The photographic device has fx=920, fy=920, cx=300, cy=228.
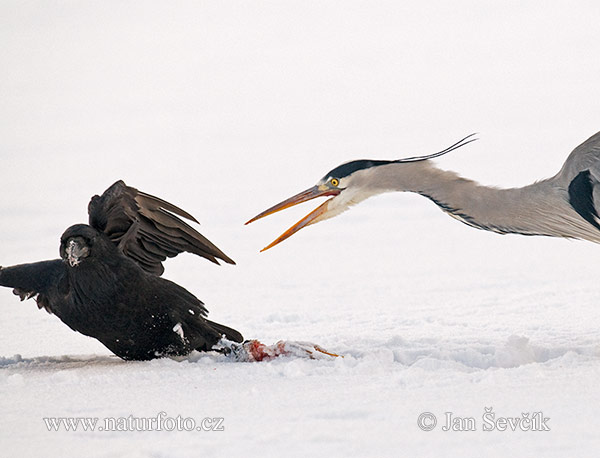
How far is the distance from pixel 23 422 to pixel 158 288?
1.20 metres

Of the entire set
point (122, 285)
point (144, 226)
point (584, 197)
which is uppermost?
point (144, 226)

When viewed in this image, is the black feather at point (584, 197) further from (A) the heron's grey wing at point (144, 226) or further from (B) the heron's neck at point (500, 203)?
(A) the heron's grey wing at point (144, 226)

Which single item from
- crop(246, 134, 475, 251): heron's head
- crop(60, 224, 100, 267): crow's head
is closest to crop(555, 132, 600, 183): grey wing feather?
crop(246, 134, 475, 251): heron's head

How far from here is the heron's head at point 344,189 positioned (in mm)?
4539

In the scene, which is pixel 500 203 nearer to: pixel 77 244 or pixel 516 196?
pixel 516 196

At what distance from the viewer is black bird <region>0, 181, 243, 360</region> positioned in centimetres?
391

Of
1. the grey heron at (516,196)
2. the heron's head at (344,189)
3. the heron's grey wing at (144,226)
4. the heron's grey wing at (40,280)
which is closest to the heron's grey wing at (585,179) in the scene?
the grey heron at (516,196)

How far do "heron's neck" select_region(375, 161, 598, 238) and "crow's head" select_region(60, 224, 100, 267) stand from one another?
1.53 metres

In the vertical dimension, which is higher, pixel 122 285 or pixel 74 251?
pixel 74 251

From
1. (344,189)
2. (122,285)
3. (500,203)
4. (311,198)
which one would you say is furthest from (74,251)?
(500,203)

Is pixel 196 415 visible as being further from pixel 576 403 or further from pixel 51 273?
pixel 51 273

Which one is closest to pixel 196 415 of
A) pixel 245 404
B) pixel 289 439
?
pixel 245 404

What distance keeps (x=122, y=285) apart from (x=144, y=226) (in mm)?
388

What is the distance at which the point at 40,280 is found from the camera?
4.11m
